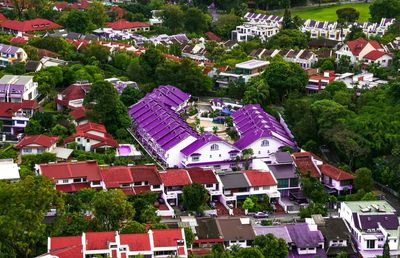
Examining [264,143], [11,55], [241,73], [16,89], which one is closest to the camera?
[264,143]

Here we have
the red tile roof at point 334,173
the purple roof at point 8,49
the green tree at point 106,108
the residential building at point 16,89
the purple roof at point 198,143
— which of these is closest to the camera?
the red tile roof at point 334,173

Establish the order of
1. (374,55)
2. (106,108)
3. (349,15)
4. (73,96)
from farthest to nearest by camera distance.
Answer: (349,15), (374,55), (73,96), (106,108)

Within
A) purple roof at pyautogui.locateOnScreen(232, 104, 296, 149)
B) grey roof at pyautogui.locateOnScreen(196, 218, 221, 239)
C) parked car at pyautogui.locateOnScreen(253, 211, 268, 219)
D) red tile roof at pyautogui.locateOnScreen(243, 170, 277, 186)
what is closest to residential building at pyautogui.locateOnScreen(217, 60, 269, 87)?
purple roof at pyautogui.locateOnScreen(232, 104, 296, 149)

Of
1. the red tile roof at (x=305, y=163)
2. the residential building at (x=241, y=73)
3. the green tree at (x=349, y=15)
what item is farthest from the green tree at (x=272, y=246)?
the green tree at (x=349, y=15)

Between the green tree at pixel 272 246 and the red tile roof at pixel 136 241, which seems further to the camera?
the green tree at pixel 272 246

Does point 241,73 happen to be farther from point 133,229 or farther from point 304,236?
point 133,229

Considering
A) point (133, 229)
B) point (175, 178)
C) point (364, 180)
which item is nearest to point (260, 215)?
point (175, 178)

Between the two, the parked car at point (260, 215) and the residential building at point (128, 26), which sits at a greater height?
the parked car at point (260, 215)

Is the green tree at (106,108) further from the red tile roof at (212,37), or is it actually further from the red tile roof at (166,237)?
the red tile roof at (212,37)
